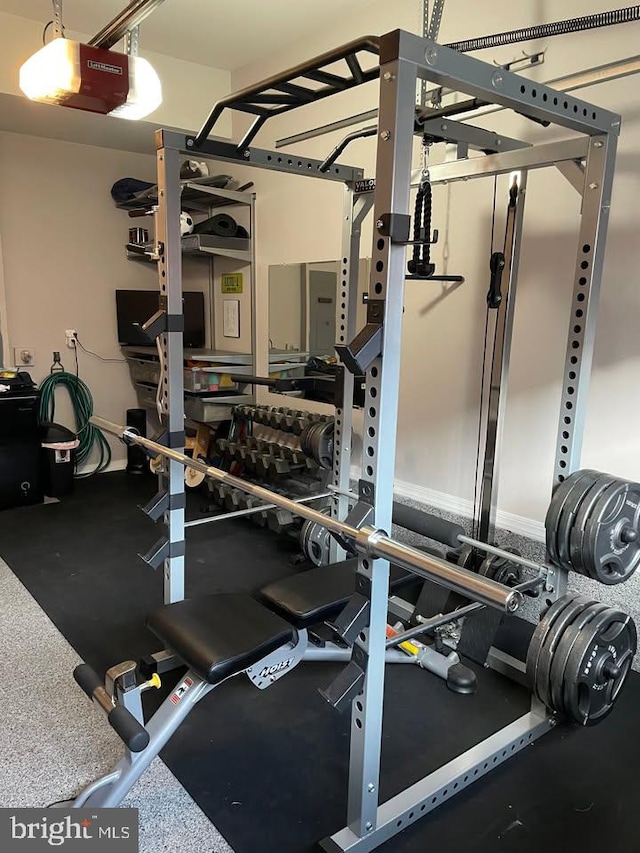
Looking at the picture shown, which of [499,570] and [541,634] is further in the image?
[499,570]

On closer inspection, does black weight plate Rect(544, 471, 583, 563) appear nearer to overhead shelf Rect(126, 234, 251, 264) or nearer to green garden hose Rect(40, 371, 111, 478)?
overhead shelf Rect(126, 234, 251, 264)

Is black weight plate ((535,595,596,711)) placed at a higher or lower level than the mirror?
lower

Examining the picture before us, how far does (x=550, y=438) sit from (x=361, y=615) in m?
1.44

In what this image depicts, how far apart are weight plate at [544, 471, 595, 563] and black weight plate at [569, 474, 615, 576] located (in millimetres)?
48

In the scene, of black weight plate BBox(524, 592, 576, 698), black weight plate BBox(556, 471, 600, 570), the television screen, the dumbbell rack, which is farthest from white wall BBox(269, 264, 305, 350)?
black weight plate BBox(524, 592, 576, 698)

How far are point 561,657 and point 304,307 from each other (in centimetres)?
252

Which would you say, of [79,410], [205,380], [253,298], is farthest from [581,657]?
[79,410]

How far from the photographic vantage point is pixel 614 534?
176cm

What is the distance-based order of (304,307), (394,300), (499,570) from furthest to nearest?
(304,307)
(499,570)
(394,300)

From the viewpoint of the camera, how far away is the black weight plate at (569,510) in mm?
1753

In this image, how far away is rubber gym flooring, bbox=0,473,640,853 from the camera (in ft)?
5.22

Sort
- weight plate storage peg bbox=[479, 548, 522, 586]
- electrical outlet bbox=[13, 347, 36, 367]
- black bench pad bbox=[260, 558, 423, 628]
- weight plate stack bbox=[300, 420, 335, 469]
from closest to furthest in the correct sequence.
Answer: black bench pad bbox=[260, 558, 423, 628] → weight plate storage peg bbox=[479, 548, 522, 586] → weight plate stack bbox=[300, 420, 335, 469] → electrical outlet bbox=[13, 347, 36, 367]

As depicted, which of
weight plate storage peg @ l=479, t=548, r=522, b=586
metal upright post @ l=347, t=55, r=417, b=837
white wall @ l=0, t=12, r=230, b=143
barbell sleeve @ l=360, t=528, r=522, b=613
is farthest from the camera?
white wall @ l=0, t=12, r=230, b=143

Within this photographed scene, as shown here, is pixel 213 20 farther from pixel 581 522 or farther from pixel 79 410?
pixel 581 522
